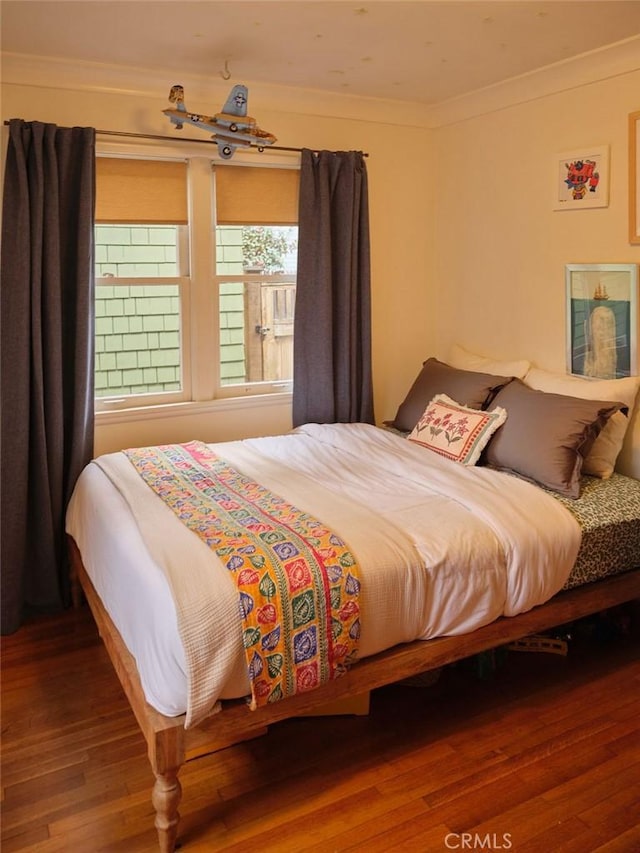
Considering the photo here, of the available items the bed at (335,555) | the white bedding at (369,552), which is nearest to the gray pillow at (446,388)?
the bed at (335,555)

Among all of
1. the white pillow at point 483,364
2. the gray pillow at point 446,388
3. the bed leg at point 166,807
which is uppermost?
the white pillow at point 483,364

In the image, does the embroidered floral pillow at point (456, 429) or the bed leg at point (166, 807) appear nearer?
the bed leg at point (166, 807)

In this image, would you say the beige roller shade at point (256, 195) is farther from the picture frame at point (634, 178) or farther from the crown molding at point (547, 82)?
the picture frame at point (634, 178)

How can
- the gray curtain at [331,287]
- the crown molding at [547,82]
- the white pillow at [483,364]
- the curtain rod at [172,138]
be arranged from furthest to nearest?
1. the gray curtain at [331,287]
2. the white pillow at [483,364]
3. the curtain rod at [172,138]
4. the crown molding at [547,82]

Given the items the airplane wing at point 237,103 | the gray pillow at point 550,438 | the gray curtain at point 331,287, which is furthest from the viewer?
the gray curtain at point 331,287

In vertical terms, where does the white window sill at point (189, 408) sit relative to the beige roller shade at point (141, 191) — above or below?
below

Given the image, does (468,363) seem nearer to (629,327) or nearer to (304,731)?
(629,327)

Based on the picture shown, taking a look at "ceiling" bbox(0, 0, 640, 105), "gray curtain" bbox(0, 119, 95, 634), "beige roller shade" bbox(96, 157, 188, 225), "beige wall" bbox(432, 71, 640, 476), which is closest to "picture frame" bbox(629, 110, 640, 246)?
"beige wall" bbox(432, 71, 640, 476)

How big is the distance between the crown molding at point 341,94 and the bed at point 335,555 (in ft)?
4.67

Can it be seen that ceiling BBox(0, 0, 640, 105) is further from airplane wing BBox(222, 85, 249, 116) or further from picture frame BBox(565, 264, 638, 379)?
picture frame BBox(565, 264, 638, 379)

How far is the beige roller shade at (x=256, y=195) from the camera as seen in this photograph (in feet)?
12.2

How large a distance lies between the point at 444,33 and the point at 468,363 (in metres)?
1.69

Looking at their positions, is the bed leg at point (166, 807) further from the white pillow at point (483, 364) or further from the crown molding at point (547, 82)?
the crown molding at point (547, 82)

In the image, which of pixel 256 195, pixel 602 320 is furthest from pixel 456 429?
pixel 256 195
